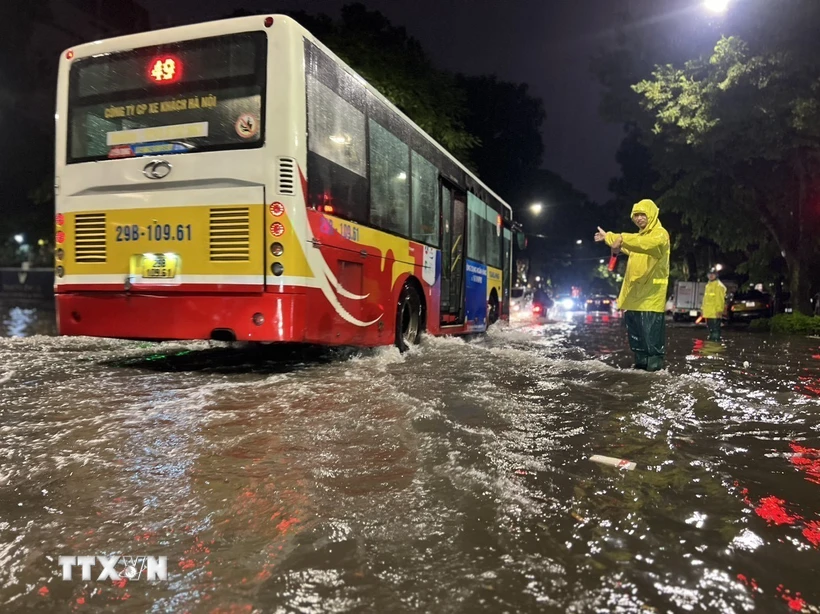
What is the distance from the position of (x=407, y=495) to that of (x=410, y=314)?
6.15m

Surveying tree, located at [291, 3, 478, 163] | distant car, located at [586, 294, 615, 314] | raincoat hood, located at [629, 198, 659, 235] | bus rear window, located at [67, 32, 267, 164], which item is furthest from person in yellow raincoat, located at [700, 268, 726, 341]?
distant car, located at [586, 294, 615, 314]

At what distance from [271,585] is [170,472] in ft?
4.74

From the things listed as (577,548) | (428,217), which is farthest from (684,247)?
(577,548)

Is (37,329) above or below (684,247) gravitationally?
below

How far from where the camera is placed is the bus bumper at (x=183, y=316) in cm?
615

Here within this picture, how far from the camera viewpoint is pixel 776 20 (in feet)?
48.7

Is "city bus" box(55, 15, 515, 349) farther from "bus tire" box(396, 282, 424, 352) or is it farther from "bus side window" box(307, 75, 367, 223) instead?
"bus tire" box(396, 282, 424, 352)

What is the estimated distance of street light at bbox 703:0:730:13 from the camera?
52.4 ft

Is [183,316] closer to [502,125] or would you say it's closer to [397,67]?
[397,67]

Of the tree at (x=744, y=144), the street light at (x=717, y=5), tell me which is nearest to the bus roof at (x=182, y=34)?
the tree at (x=744, y=144)

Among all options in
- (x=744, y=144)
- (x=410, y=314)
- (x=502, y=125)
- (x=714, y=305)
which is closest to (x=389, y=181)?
(x=410, y=314)

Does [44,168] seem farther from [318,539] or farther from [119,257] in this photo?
[318,539]

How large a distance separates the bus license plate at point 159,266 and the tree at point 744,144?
14.5 meters

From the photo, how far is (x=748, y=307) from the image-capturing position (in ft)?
90.4
